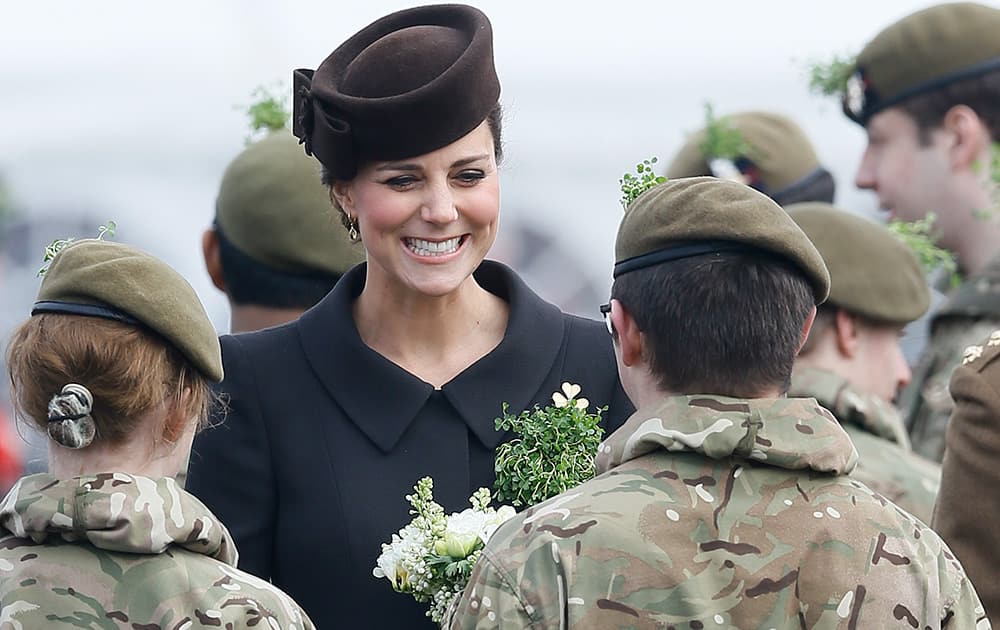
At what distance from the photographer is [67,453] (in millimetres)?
3359

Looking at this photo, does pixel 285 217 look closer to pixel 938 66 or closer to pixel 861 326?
pixel 861 326

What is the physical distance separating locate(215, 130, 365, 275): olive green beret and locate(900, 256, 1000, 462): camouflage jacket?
1947mm

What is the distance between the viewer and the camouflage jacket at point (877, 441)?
5000 mm

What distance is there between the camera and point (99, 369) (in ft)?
10.9

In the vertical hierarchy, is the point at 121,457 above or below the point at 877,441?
above

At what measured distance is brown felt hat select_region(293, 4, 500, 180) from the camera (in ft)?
13.0

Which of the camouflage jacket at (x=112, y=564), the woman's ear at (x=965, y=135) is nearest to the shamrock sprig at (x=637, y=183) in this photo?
the camouflage jacket at (x=112, y=564)

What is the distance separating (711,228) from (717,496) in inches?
18.7

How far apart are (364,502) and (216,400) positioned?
1.32 feet

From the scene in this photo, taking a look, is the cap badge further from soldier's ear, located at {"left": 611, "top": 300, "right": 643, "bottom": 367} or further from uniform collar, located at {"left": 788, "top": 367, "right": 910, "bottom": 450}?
soldier's ear, located at {"left": 611, "top": 300, "right": 643, "bottom": 367}

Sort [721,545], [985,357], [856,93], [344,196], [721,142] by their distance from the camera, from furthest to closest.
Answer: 1. [721,142]
2. [856,93]
3. [344,196]
4. [985,357]
5. [721,545]

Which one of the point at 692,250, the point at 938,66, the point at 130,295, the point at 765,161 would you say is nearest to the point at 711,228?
the point at 692,250

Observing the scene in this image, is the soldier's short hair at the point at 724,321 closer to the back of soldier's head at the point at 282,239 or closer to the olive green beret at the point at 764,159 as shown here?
the back of soldier's head at the point at 282,239

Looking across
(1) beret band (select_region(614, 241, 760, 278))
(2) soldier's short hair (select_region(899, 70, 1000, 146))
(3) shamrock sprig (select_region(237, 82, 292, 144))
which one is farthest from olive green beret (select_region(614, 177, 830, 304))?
(2) soldier's short hair (select_region(899, 70, 1000, 146))
